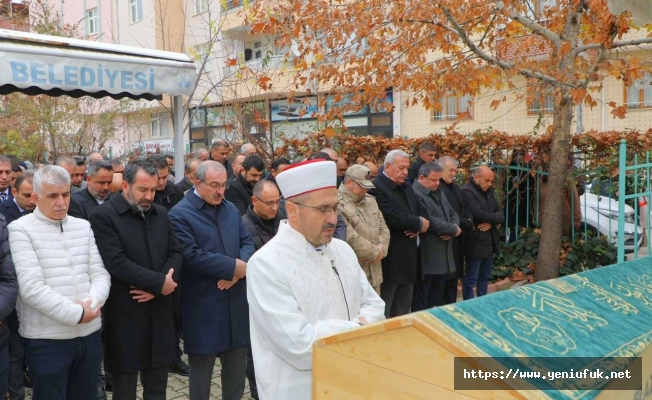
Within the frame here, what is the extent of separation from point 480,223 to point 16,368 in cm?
512

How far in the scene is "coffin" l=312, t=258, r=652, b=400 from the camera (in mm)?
1573

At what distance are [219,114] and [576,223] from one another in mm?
8747

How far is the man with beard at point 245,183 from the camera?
5904 millimetres

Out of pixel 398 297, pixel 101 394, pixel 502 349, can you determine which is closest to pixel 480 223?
pixel 398 297

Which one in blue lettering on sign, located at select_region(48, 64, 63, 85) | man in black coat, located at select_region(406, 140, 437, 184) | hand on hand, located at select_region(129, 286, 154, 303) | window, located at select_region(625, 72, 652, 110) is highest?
window, located at select_region(625, 72, 652, 110)

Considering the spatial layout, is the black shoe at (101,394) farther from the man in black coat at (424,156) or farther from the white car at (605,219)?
the white car at (605,219)

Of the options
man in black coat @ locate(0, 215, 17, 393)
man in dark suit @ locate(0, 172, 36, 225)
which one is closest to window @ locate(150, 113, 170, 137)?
man in dark suit @ locate(0, 172, 36, 225)

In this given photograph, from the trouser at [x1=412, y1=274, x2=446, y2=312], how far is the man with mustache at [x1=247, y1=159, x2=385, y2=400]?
407 centimetres

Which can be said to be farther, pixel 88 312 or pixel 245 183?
pixel 245 183

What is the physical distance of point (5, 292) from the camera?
11.1 feet

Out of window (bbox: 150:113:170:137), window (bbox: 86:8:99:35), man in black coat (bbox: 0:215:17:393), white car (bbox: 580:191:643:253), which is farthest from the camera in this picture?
window (bbox: 150:113:170:137)

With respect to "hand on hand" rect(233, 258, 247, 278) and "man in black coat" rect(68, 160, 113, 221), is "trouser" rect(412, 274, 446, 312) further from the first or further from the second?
"man in black coat" rect(68, 160, 113, 221)

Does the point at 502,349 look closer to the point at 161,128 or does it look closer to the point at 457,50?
the point at 457,50

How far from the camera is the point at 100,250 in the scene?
12.8 ft
